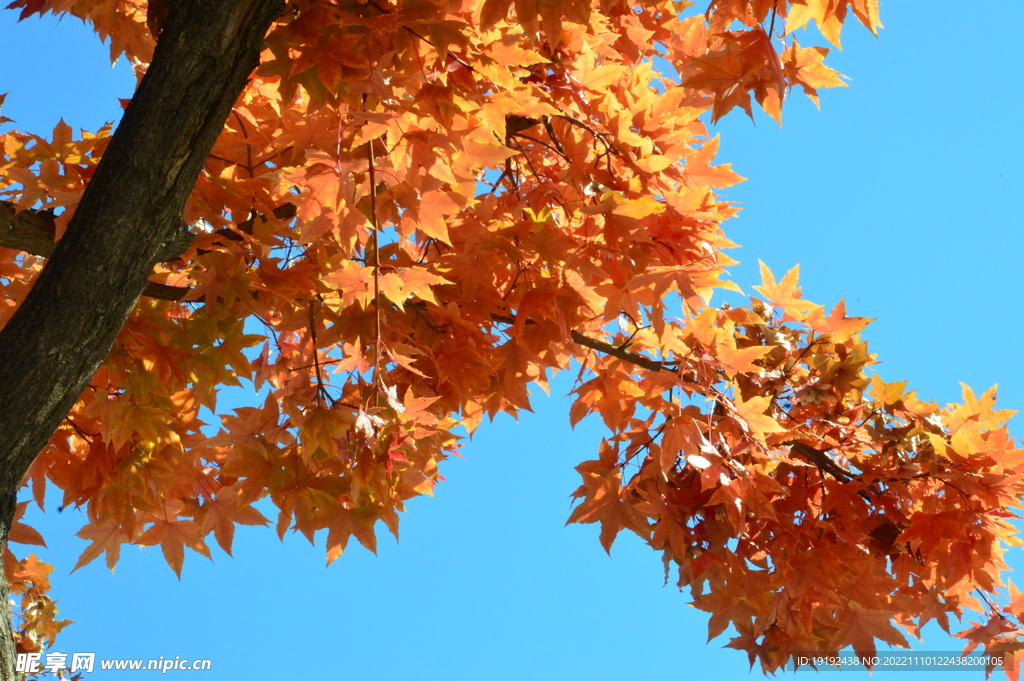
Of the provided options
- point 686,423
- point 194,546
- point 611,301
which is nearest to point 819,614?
point 686,423

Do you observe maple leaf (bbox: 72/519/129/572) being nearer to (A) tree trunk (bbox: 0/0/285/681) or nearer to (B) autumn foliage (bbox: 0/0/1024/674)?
(B) autumn foliage (bbox: 0/0/1024/674)

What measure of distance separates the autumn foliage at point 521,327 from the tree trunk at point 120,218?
15 cm

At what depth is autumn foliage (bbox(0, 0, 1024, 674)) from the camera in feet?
5.92

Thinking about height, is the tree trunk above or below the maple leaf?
above

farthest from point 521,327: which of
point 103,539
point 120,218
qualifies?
point 103,539

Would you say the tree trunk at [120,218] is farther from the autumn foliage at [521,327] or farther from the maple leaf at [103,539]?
the maple leaf at [103,539]

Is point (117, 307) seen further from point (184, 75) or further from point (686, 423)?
point (686, 423)

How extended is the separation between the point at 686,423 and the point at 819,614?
97 centimetres

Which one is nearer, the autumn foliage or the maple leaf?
the autumn foliage

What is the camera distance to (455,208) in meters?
1.89

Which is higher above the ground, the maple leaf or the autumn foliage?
the autumn foliage

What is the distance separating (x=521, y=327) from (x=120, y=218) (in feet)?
3.60

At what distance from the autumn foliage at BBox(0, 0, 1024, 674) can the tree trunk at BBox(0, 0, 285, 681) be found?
154 millimetres

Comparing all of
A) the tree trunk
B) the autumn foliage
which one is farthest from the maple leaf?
the tree trunk
